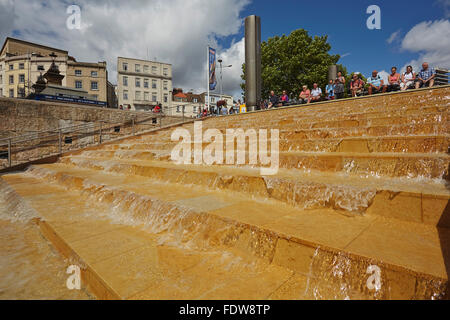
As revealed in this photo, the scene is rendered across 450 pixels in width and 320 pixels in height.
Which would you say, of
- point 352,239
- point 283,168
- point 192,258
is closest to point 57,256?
point 192,258

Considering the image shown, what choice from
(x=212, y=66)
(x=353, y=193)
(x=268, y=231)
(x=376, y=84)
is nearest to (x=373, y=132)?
(x=353, y=193)

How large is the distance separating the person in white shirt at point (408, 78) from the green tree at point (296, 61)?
20882 mm

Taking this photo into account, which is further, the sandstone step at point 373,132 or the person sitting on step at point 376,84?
the person sitting on step at point 376,84

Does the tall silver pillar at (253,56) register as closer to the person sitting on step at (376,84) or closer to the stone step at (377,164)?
the person sitting on step at (376,84)

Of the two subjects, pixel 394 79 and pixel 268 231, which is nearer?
pixel 268 231

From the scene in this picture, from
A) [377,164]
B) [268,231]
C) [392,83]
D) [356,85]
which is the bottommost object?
[268,231]

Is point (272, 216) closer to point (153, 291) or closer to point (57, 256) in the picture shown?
point (153, 291)

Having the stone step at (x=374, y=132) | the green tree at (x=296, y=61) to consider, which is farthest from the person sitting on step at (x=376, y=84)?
the green tree at (x=296, y=61)

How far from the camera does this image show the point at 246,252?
188 centimetres

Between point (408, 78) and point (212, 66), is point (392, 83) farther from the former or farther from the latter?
point (212, 66)

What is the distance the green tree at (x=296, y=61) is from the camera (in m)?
28.7

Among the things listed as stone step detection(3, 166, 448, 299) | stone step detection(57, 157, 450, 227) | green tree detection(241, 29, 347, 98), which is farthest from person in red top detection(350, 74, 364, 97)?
green tree detection(241, 29, 347, 98)

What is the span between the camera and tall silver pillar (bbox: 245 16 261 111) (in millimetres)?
13828

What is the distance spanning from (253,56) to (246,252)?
45.5 feet
